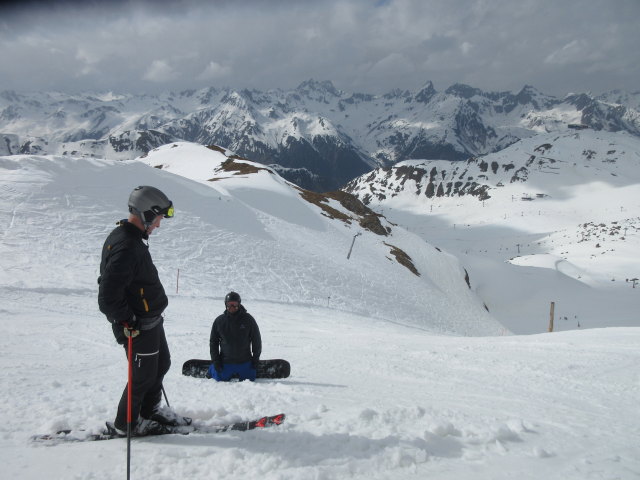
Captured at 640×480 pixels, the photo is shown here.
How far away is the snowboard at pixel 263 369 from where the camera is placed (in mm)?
7561

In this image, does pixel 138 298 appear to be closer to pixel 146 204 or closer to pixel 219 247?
pixel 146 204

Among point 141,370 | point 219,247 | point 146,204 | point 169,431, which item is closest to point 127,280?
point 146,204

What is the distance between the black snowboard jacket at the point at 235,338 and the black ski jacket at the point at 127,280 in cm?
259

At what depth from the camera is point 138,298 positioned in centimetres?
446

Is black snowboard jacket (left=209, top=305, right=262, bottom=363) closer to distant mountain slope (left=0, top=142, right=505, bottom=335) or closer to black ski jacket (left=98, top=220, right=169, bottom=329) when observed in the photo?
black ski jacket (left=98, top=220, right=169, bottom=329)

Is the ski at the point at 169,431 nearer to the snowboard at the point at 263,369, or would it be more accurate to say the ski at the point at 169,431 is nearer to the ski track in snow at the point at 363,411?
the ski track in snow at the point at 363,411

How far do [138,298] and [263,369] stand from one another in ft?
12.7

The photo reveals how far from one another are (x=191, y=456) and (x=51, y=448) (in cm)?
151

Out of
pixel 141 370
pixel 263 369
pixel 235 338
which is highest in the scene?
pixel 141 370

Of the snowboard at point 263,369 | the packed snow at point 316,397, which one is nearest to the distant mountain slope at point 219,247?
the packed snow at point 316,397

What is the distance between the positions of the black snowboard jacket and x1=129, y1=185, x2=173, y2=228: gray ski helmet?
310cm

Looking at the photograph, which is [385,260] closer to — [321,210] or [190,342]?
[321,210]

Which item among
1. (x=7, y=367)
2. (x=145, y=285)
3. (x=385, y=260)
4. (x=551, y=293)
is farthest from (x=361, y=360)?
(x=551, y=293)

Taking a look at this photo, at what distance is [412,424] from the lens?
200 inches
